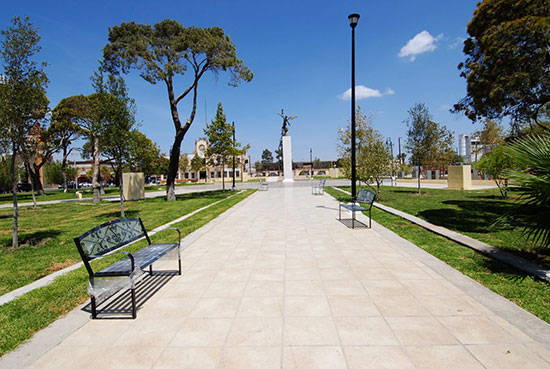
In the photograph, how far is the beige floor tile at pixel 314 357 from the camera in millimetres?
2439

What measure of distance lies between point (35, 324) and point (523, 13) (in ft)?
47.6

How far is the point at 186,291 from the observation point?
4141 millimetres

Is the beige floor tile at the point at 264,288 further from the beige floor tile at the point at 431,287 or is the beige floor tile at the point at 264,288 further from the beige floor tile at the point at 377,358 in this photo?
the beige floor tile at the point at 431,287

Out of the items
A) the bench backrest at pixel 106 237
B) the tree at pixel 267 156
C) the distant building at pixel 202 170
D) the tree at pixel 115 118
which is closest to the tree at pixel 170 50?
the tree at pixel 115 118

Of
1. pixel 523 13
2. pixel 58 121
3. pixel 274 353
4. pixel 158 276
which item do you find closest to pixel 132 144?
pixel 158 276

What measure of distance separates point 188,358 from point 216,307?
3.28 feet

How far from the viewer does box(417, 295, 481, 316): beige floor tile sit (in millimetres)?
3336

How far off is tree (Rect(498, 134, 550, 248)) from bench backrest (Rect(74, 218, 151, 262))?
5.69 metres

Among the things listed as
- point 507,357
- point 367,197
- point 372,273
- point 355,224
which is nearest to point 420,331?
point 507,357

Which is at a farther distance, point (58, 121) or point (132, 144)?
point (58, 121)

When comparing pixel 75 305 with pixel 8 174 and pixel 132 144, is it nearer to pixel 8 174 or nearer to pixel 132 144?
pixel 132 144

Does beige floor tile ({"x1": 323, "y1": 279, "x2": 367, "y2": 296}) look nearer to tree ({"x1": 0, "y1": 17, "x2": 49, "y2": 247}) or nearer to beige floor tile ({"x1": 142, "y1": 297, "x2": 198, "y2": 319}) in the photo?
beige floor tile ({"x1": 142, "y1": 297, "x2": 198, "y2": 319})

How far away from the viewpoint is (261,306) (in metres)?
3.59

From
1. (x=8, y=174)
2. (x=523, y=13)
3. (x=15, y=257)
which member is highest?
(x=523, y=13)
